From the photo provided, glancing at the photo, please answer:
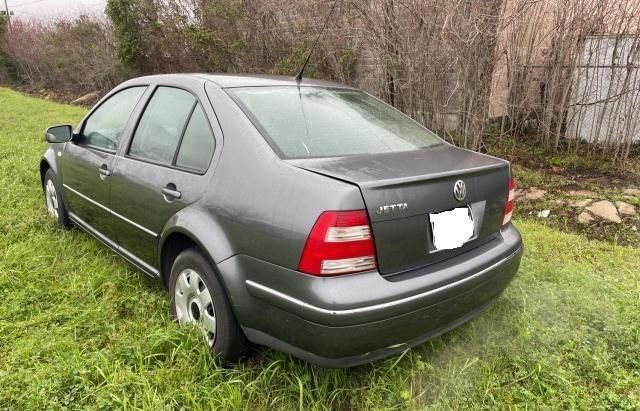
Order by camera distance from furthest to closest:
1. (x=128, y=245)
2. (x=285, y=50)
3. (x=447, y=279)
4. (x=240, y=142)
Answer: (x=285, y=50) → (x=128, y=245) → (x=240, y=142) → (x=447, y=279)

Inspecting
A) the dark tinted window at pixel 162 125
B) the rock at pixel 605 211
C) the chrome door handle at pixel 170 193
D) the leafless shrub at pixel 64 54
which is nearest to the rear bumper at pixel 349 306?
the chrome door handle at pixel 170 193

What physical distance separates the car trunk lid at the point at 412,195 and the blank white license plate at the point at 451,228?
0.02m

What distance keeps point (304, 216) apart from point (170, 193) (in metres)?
0.95

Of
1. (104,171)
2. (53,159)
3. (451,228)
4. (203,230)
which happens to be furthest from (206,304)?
(53,159)

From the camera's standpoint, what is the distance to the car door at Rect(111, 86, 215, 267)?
8.02ft

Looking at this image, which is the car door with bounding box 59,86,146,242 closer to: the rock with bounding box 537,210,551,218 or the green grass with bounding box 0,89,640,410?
the green grass with bounding box 0,89,640,410

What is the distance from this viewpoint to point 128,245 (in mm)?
3018

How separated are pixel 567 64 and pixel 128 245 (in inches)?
201

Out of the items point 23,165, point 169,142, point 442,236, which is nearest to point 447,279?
point 442,236

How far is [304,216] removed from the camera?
6.16 ft

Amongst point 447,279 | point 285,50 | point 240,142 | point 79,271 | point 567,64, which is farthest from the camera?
point 285,50

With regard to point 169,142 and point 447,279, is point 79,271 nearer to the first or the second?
point 169,142

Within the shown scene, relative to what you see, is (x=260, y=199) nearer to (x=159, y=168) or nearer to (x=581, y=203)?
(x=159, y=168)

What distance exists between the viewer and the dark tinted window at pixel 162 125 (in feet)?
8.75
